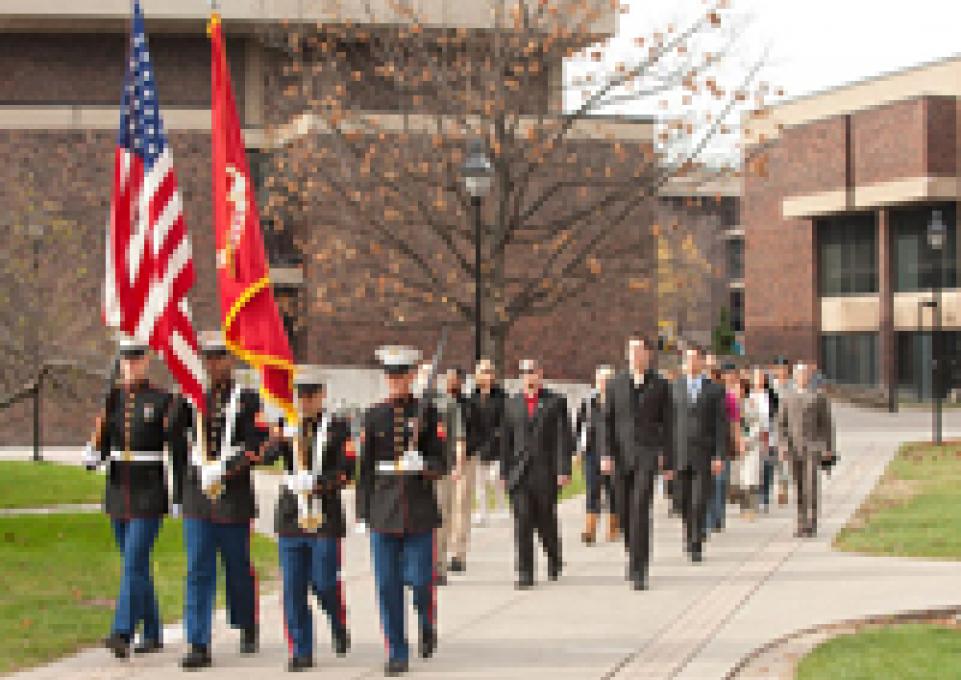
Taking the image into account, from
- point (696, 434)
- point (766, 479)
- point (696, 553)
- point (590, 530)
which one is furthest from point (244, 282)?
point (766, 479)

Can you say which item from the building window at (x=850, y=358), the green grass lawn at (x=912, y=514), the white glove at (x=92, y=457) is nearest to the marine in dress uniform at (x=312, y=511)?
the white glove at (x=92, y=457)

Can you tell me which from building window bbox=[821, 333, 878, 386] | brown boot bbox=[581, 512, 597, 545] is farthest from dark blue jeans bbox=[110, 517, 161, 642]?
building window bbox=[821, 333, 878, 386]

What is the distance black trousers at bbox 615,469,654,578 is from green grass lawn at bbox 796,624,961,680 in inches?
110

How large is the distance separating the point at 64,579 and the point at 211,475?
545 centimetres

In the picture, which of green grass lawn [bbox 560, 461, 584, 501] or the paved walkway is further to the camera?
green grass lawn [bbox 560, 461, 584, 501]

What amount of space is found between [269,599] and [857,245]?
2400 inches

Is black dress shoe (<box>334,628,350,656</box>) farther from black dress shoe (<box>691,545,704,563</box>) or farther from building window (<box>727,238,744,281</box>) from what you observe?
building window (<box>727,238,744,281</box>)

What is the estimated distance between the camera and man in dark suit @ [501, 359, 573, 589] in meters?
14.0

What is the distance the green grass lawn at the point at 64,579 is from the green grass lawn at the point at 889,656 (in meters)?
5.20

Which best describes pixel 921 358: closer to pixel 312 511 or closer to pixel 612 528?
pixel 612 528

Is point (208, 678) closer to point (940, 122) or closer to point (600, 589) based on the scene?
point (600, 589)

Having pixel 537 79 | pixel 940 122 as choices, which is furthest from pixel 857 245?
pixel 537 79

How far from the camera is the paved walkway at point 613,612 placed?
9.98 metres

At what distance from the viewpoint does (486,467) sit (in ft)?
65.7
